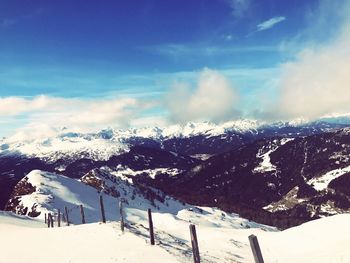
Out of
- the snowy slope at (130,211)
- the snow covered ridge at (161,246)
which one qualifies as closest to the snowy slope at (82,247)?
the snow covered ridge at (161,246)

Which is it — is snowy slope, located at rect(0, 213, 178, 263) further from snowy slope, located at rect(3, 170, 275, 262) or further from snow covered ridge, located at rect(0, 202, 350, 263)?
snowy slope, located at rect(3, 170, 275, 262)

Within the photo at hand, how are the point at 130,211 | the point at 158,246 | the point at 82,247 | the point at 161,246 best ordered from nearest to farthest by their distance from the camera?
the point at 158,246 → the point at 161,246 → the point at 82,247 → the point at 130,211

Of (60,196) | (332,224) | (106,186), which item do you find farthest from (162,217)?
(106,186)

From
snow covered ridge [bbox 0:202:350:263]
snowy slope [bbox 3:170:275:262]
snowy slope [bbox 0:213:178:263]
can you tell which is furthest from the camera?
snowy slope [bbox 3:170:275:262]

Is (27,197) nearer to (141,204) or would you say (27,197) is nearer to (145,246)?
(141,204)

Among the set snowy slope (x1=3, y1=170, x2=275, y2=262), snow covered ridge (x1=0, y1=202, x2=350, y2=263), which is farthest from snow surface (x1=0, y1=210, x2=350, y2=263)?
snowy slope (x1=3, y1=170, x2=275, y2=262)

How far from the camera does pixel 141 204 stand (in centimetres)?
17825

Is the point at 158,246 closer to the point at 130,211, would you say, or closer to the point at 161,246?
the point at 161,246

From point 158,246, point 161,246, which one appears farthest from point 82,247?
point 161,246

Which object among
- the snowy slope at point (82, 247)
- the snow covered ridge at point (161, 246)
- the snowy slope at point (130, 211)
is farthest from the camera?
the snowy slope at point (130, 211)

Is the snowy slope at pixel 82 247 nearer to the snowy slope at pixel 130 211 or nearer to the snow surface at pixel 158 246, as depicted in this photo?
the snow surface at pixel 158 246

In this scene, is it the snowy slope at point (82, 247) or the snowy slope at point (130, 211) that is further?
the snowy slope at point (130, 211)

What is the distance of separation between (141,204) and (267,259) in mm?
141007

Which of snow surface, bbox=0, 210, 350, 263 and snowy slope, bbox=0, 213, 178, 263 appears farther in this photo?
snow surface, bbox=0, 210, 350, 263
